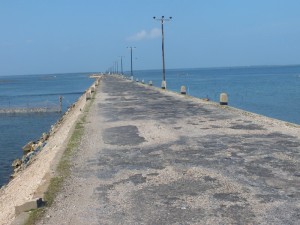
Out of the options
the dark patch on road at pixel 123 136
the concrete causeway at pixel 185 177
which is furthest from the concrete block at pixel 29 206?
the dark patch on road at pixel 123 136

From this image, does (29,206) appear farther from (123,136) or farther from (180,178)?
(123,136)

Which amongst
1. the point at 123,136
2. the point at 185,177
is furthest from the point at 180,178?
the point at 123,136

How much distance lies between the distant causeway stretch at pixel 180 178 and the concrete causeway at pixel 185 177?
0.02m

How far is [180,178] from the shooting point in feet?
32.1

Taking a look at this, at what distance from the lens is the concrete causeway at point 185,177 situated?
294 inches

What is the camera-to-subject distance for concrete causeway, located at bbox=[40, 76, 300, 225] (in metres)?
7.46

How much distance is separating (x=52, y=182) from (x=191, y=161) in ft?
12.4

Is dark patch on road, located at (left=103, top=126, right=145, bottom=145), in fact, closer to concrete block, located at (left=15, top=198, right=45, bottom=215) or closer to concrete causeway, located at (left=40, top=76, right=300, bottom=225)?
concrete causeway, located at (left=40, top=76, right=300, bottom=225)

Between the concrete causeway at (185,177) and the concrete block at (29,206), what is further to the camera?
the concrete block at (29,206)

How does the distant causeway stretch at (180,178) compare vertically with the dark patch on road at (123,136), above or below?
above

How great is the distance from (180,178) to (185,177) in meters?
0.15

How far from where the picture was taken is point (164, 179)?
9.73 meters

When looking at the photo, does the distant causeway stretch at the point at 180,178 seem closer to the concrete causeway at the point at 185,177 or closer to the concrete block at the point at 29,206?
the concrete causeway at the point at 185,177

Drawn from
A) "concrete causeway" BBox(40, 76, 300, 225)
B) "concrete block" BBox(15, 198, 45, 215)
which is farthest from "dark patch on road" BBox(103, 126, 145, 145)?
"concrete block" BBox(15, 198, 45, 215)
